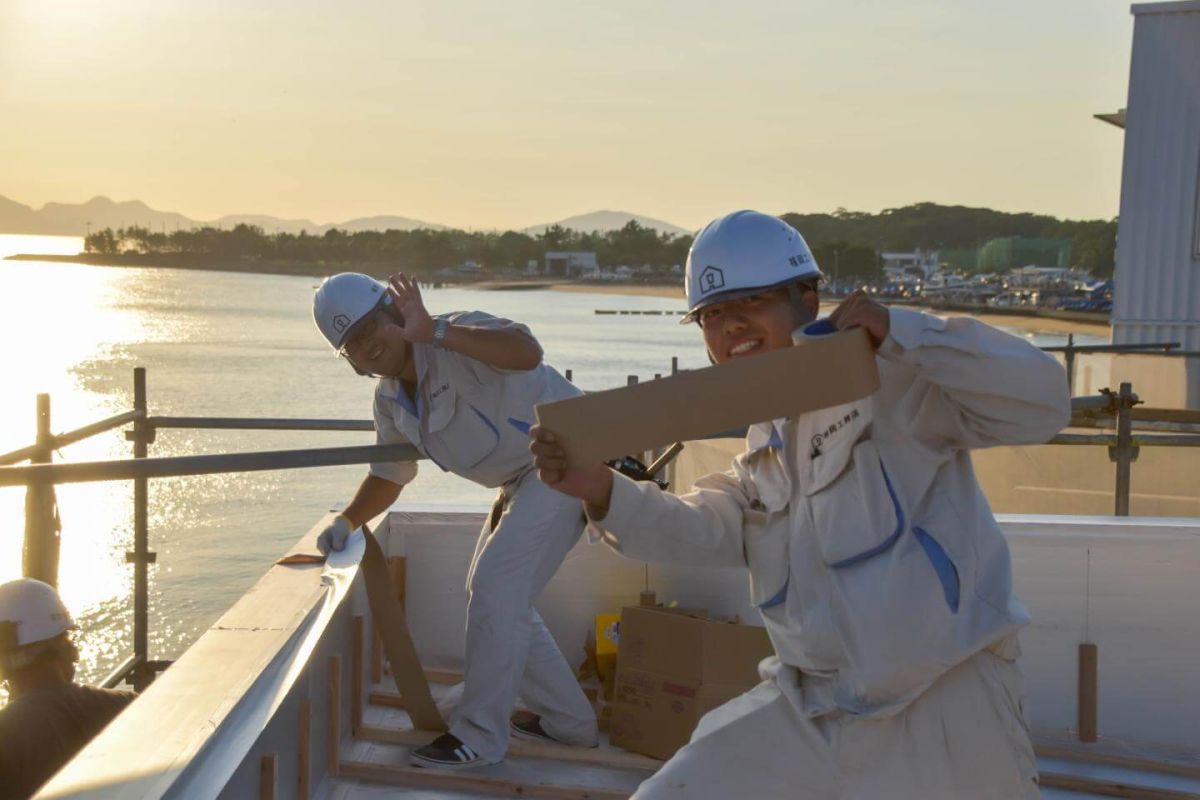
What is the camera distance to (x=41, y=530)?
627cm

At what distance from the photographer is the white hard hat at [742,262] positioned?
2854mm

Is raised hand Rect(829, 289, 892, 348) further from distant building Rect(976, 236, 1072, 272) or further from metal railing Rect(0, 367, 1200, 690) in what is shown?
distant building Rect(976, 236, 1072, 272)

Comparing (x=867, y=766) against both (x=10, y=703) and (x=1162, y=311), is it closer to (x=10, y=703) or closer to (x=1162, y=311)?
(x=10, y=703)

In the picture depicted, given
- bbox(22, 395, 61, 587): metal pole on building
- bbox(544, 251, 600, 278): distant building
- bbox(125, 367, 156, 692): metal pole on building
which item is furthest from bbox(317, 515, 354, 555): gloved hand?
bbox(544, 251, 600, 278): distant building

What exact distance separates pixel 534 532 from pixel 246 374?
49.9m

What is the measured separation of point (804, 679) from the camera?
2.81m

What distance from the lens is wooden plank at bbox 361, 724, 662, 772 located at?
4.81 m

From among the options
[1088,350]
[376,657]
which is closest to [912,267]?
[1088,350]

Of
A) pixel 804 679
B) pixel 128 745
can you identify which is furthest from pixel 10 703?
pixel 804 679

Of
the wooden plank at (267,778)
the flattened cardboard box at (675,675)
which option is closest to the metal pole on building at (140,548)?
the flattened cardboard box at (675,675)

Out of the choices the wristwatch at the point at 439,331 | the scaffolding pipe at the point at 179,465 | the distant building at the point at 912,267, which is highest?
the distant building at the point at 912,267

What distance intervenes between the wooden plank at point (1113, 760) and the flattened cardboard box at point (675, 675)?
0.96 metres

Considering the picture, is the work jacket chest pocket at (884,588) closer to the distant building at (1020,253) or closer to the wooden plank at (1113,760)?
the wooden plank at (1113,760)

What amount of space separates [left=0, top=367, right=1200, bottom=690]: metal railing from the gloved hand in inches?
24.2
